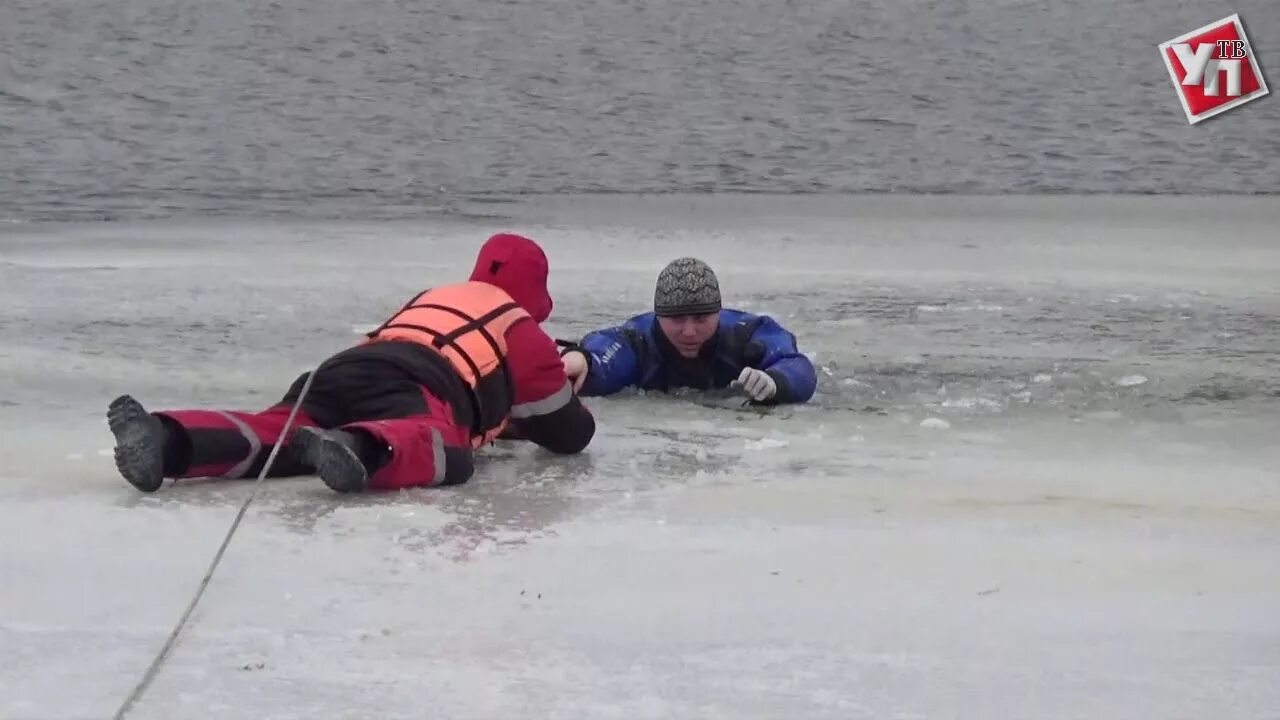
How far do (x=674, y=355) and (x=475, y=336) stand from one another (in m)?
1.41

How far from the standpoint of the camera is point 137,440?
12.3 ft

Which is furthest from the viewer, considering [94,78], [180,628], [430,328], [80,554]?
[94,78]

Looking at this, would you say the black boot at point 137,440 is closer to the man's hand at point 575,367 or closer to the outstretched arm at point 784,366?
the man's hand at point 575,367

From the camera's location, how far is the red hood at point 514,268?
4.43 m

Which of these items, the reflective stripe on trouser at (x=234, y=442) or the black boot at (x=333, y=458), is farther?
the reflective stripe on trouser at (x=234, y=442)

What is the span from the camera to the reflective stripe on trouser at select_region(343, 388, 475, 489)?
12.7 feet

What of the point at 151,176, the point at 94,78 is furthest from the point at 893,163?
the point at 94,78

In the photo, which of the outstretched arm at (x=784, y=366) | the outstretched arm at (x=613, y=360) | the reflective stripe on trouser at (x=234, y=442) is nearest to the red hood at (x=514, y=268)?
the reflective stripe on trouser at (x=234, y=442)

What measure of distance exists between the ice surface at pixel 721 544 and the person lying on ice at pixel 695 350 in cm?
10

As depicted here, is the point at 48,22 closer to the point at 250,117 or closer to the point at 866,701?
the point at 250,117

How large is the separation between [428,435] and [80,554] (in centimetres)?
84

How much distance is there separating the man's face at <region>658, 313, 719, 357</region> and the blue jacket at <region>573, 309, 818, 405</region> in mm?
144

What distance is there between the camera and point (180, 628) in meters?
2.90

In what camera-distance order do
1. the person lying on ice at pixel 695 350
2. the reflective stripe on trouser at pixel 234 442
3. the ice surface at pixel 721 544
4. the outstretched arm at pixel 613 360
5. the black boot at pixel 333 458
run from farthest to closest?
1. the outstretched arm at pixel 613 360
2. the person lying on ice at pixel 695 350
3. the reflective stripe on trouser at pixel 234 442
4. the black boot at pixel 333 458
5. the ice surface at pixel 721 544
